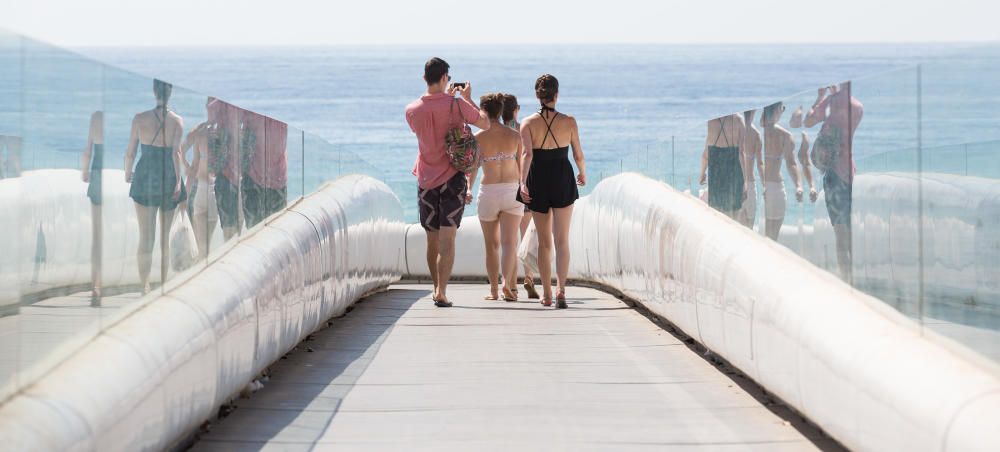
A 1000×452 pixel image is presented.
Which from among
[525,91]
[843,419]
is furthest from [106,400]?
[525,91]

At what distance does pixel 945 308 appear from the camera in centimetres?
488

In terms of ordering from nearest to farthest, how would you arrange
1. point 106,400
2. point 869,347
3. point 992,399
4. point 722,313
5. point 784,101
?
point 992,399, point 106,400, point 869,347, point 784,101, point 722,313

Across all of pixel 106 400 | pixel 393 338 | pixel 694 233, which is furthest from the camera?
pixel 393 338

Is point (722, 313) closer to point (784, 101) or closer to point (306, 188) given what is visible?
point (784, 101)

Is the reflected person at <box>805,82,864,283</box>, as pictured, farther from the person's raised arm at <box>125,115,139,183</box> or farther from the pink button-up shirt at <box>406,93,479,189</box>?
the pink button-up shirt at <box>406,93,479,189</box>

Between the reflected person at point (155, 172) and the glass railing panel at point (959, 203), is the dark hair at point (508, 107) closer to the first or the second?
the glass railing panel at point (959, 203)

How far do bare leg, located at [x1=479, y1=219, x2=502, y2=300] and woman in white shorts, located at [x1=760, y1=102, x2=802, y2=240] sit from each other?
441 cm

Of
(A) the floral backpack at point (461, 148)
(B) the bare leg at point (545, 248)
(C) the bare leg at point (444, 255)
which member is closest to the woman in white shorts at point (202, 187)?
(A) the floral backpack at point (461, 148)

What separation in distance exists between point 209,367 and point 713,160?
3641 mm

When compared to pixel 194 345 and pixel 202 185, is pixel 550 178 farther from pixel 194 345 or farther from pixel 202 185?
pixel 194 345

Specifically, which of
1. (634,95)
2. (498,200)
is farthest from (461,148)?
(634,95)

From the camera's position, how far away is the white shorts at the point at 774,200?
20.3 ft

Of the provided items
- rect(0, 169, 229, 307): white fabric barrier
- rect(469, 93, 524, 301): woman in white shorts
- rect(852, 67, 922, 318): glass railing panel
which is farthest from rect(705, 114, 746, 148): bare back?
rect(0, 169, 229, 307): white fabric barrier

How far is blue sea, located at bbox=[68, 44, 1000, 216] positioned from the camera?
4.75 meters
